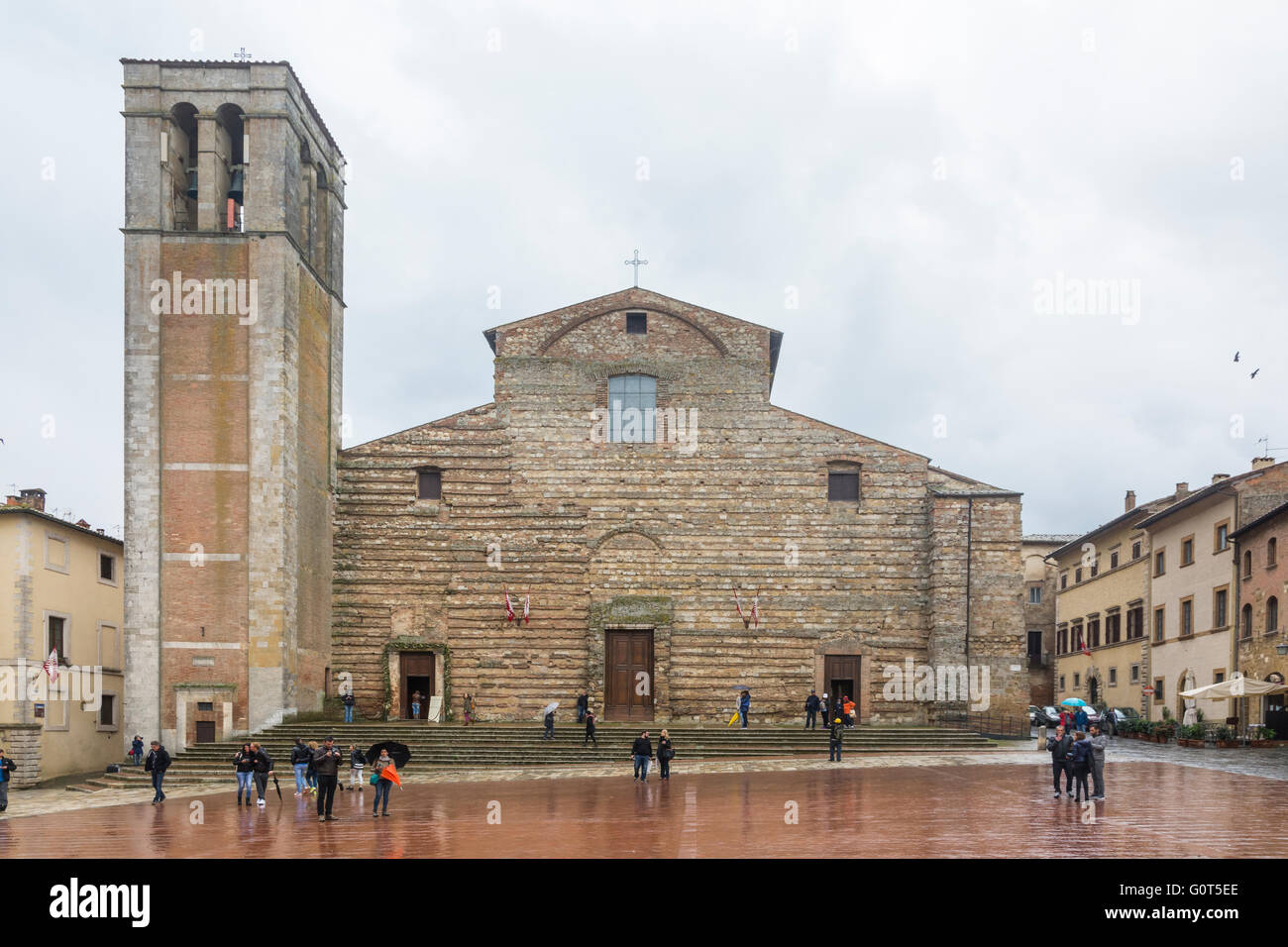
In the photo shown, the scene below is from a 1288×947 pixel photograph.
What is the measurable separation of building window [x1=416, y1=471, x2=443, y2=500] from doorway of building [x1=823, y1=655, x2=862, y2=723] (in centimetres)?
1247

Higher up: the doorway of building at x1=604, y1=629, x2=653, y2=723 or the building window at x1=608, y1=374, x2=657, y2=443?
the building window at x1=608, y1=374, x2=657, y2=443

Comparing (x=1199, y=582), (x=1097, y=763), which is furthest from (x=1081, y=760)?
(x=1199, y=582)

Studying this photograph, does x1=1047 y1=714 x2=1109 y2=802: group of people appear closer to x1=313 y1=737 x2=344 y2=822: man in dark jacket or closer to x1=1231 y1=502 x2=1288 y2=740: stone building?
x1=313 y1=737 x2=344 y2=822: man in dark jacket

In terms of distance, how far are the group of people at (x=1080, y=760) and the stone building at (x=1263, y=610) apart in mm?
16265

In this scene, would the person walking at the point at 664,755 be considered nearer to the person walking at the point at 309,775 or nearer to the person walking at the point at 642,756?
the person walking at the point at 642,756

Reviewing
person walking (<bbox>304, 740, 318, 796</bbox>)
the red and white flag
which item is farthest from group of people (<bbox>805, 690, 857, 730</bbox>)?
the red and white flag

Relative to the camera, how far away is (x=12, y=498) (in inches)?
1533

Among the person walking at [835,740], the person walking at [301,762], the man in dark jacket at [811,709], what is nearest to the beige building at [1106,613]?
the man in dark jacket at [811,709]

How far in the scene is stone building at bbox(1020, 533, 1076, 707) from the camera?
205 feet

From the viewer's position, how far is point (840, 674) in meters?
35.4

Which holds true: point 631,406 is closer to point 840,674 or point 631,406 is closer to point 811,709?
point 840,674

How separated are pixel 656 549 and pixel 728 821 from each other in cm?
1894

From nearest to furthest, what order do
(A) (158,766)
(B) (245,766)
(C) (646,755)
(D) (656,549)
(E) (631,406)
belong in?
(B) (245,766) → (A) (158,766) → (C) (646,755) → (D) (656,549) → (E) (631,406)

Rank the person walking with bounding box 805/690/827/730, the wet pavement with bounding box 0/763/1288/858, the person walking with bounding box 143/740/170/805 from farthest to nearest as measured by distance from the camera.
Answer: the person walking with bounding box 805/690/827/730 < the person walking with bounding box 143/740/170/805 < the wet pavement with bounding box 0/763/1288/858
